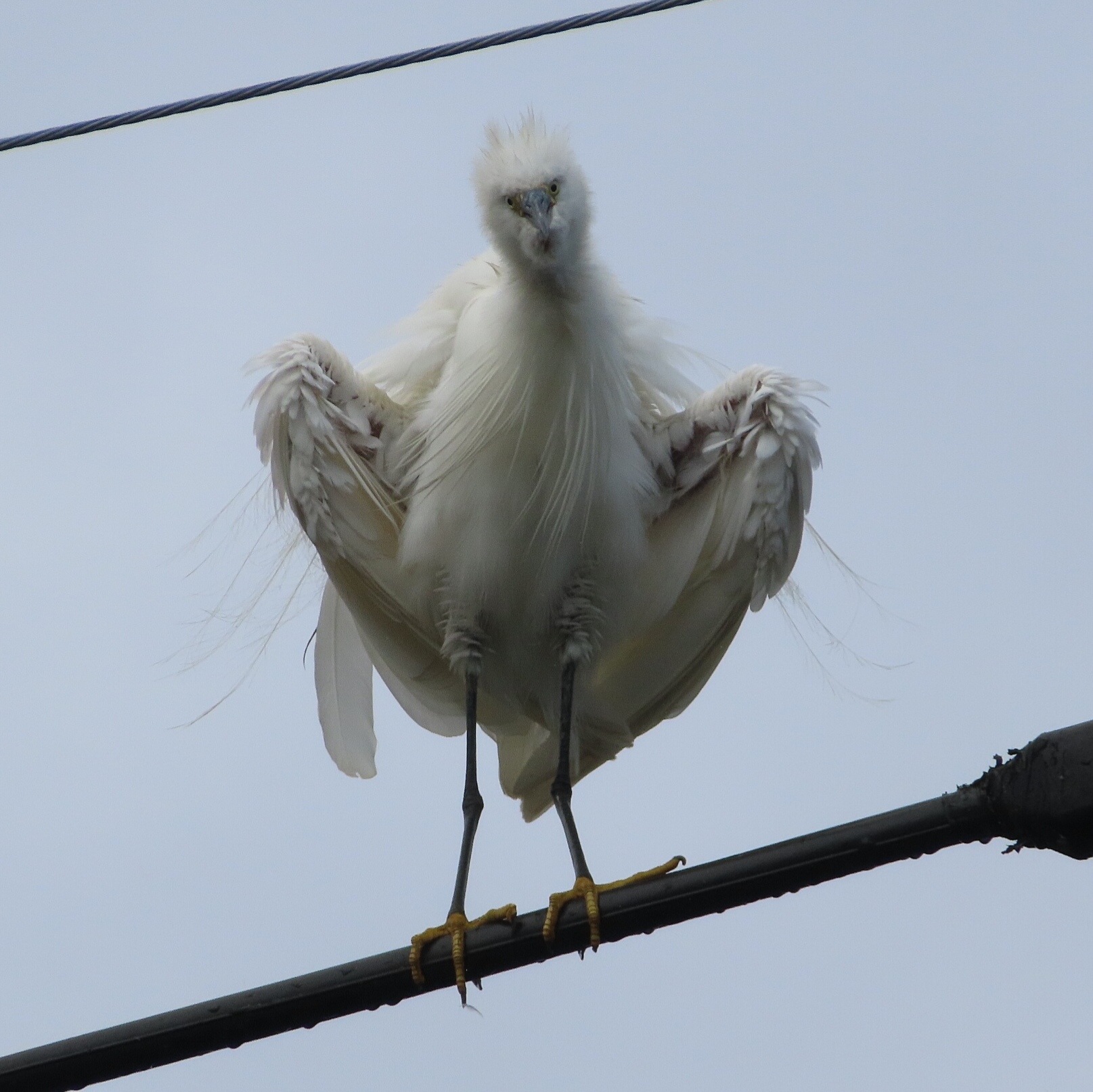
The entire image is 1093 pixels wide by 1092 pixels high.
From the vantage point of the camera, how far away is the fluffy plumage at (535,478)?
402cm

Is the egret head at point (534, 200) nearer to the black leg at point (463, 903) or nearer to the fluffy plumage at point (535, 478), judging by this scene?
the fluffy plumage at point (535, 478)

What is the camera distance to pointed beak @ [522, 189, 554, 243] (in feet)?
12.5

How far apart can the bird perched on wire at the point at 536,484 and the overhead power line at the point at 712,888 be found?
1.07 m

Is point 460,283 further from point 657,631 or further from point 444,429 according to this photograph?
point 657,631

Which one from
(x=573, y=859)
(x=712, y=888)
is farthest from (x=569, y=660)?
(x=712, y=888)

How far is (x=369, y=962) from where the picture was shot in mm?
2826

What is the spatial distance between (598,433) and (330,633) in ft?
3.44

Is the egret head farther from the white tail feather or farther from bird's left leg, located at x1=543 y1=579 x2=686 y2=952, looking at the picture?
the white tail feather

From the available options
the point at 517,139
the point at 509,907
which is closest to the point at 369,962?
the point at 509,907

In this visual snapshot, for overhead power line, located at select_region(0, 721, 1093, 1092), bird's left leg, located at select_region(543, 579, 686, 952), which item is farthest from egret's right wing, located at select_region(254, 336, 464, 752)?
overhead power line, located at select_region(0, 721, 1093, 1092)

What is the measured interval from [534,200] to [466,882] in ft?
5.07

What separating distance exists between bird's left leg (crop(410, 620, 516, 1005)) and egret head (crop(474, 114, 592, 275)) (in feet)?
3.20

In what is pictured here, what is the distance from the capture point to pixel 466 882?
383cm

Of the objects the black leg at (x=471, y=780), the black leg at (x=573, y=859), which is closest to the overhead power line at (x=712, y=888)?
the black leg at (x=573, y=859)
